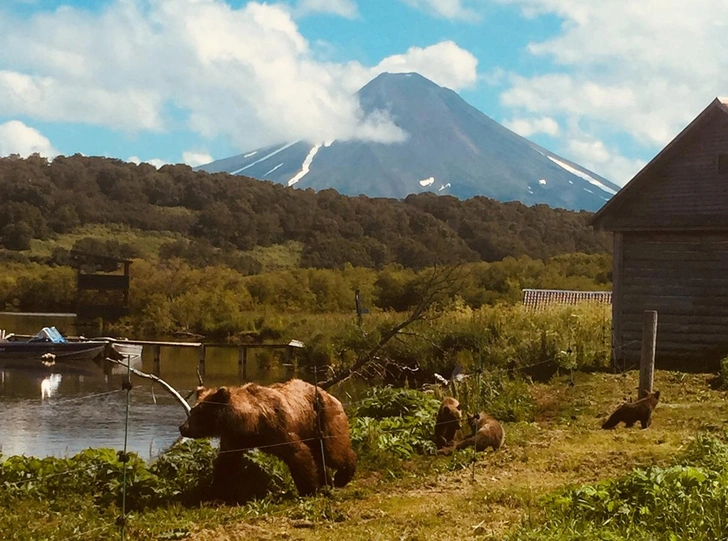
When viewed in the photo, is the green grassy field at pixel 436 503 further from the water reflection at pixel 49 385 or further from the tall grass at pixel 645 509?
the water reflection at pixel 49 385

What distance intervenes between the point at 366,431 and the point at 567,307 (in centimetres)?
1549

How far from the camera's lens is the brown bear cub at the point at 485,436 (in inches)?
424

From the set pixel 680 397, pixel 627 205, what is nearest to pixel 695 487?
pixel 680 397

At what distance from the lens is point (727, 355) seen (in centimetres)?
1853

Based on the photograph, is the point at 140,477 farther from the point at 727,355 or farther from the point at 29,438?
the point at 727,355

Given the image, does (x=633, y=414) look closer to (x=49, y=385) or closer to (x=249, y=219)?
(x=49, y=385)

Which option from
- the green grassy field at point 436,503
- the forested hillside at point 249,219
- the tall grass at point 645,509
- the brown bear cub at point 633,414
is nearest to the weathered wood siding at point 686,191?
the green grassy field at point 436,503

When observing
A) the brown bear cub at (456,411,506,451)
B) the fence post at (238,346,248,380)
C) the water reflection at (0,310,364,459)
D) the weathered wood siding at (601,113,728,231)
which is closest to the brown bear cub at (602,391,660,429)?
the brown bear cub at (456,411,506,451)

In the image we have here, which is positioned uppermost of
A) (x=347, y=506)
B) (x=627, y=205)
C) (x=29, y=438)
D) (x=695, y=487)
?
(x=627, y=205)

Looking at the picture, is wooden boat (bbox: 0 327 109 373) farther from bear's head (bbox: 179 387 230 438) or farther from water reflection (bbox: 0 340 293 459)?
bear's head (bbox: 179 387 230 438)

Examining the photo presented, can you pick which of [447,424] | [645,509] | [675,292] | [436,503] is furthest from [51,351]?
[645,509]

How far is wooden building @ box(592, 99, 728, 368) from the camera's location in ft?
63.6

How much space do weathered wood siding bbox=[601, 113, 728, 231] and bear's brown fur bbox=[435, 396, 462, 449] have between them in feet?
33.6

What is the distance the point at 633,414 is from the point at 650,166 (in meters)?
8.85
